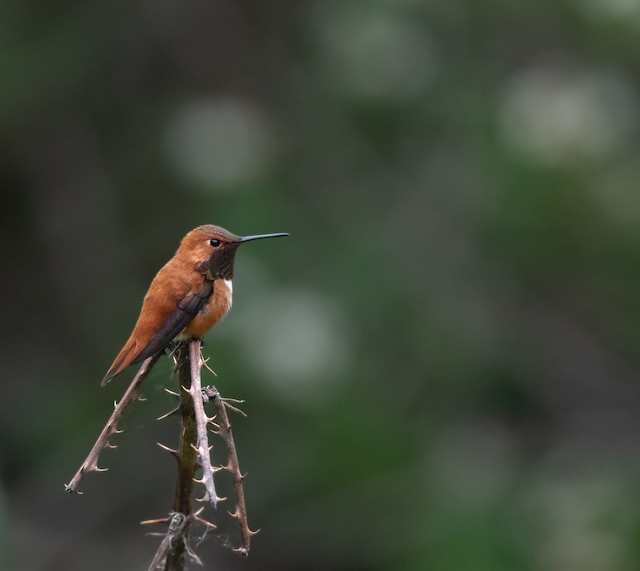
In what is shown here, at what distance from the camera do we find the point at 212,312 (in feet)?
6.90

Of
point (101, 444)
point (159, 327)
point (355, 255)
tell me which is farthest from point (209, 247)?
→ point (355, 255)

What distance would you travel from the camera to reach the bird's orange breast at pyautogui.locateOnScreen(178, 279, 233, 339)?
6.52ft

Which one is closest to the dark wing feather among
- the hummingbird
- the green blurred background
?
the hummingbird

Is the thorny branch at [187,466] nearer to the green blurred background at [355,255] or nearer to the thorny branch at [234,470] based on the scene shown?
the thorny branch at [234,470]

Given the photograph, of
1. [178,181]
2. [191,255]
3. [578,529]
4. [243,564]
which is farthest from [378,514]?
[191,255]

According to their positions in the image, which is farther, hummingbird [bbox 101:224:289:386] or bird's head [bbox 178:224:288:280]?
bird's head [bbox 178:224:288:280]

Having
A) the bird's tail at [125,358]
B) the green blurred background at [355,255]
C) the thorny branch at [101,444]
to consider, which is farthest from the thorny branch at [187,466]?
the green blurred background at [355,255]

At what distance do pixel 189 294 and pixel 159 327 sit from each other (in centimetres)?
14

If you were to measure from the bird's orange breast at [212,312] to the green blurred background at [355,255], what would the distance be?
1.97 meters

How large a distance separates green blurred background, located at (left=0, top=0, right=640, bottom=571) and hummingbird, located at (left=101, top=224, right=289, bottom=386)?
1.99 metres

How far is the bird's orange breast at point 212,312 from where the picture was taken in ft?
6.52

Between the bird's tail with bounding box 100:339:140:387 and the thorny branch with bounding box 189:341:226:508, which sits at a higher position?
the bird's tail with bounding box 100:339:140:387

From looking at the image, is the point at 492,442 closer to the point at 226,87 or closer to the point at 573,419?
the point at 573,419

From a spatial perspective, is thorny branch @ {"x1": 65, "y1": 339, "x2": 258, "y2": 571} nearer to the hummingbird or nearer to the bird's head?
the hummingbird
